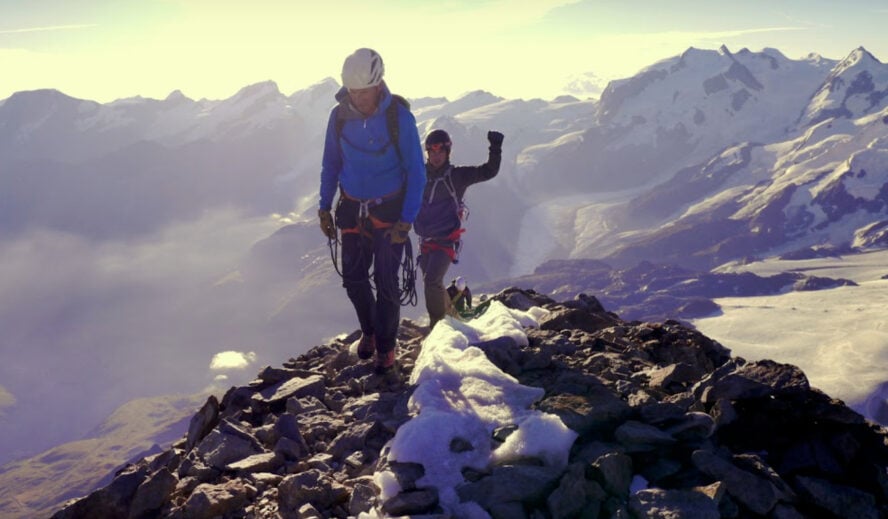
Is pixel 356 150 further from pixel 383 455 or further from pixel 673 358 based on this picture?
pixel 673 358

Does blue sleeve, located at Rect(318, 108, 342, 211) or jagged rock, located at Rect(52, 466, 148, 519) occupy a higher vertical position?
blue sleeve, located at Rect(318, 108, 342, 211)

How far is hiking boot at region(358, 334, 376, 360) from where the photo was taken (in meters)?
11.5

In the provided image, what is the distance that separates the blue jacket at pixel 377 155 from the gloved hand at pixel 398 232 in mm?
88

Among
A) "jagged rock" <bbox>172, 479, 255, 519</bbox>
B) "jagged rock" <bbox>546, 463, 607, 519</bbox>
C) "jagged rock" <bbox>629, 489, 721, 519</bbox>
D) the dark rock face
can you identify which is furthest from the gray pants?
"jagged rock" <bbox>629, 489, 721, 519</bbox>

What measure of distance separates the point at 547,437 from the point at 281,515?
2774 mm

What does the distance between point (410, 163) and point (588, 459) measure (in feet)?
16.5

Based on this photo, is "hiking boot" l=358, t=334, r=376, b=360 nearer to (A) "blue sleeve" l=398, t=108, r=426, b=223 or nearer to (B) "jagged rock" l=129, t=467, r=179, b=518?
(A) "blue sleeve" l=398, t=108, r=426, b=223

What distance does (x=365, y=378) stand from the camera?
10.7 metres

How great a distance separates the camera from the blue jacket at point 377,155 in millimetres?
9578

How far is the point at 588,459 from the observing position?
641 cm

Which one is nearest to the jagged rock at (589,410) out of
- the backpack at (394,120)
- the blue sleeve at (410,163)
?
the blue sleeve at (410,163)

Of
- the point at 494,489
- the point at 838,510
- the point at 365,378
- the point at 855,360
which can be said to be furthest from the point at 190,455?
the point at 855,360

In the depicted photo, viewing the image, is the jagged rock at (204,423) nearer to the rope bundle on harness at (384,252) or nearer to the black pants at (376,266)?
the black pants at (376,266)

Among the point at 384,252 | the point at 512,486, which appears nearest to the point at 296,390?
the point at 384,252
